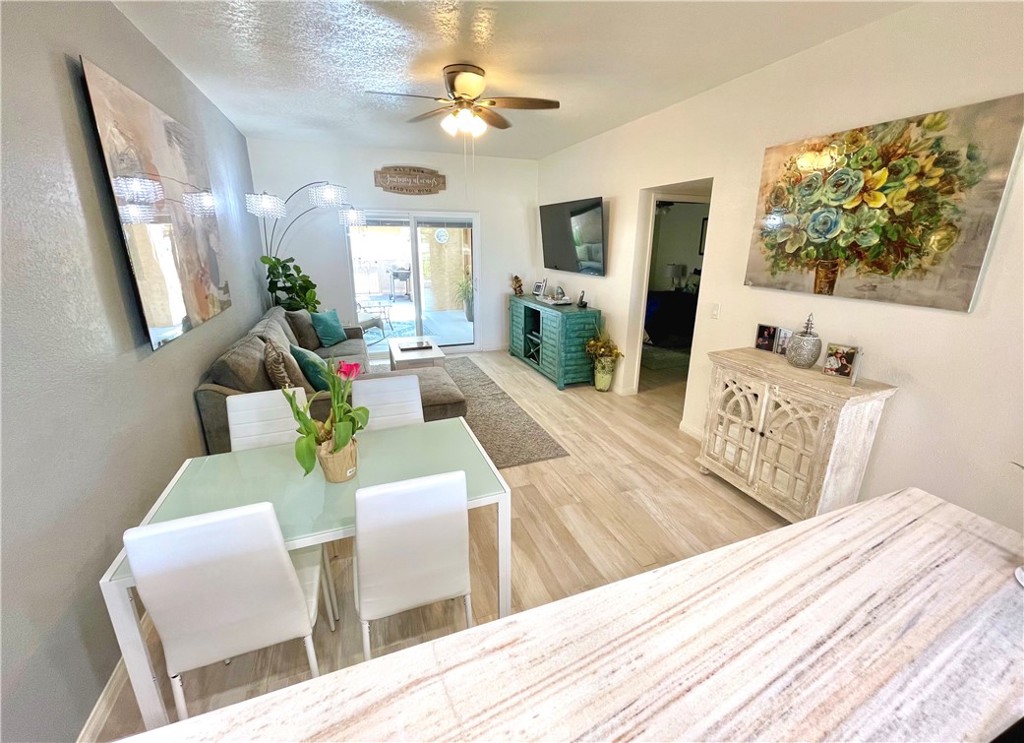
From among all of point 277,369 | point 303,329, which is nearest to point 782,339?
point 277,369

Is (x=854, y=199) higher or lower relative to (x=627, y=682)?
higher

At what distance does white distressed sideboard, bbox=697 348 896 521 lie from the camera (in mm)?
2078

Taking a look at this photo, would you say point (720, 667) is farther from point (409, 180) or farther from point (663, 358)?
point (409, 180)

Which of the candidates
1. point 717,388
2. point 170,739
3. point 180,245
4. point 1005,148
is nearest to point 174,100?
point 180,245

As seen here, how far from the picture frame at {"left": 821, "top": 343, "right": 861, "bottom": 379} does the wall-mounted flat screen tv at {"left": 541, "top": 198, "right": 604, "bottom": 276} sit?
256 centimetres

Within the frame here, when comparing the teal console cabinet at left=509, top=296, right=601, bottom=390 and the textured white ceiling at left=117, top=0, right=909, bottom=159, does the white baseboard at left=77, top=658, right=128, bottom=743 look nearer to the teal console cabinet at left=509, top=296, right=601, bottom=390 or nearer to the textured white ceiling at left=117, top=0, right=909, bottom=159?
the textured white ceiling at left=117, top=0, right=909, bottom=159

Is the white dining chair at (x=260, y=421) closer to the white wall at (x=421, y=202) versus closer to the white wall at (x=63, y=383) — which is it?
the white wall at (x=63, y=383)

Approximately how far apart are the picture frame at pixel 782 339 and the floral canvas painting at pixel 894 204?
269 millimetres

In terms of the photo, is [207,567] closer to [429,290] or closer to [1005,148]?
[1005,148]

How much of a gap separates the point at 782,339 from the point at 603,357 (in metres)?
1.96

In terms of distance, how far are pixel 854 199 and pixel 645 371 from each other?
323cm

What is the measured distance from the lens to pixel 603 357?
4.43 metres

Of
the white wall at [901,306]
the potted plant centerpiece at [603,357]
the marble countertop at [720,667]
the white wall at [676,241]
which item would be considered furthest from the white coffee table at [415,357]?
the white wall at [676,241]

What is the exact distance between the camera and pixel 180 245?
91.4 inches
